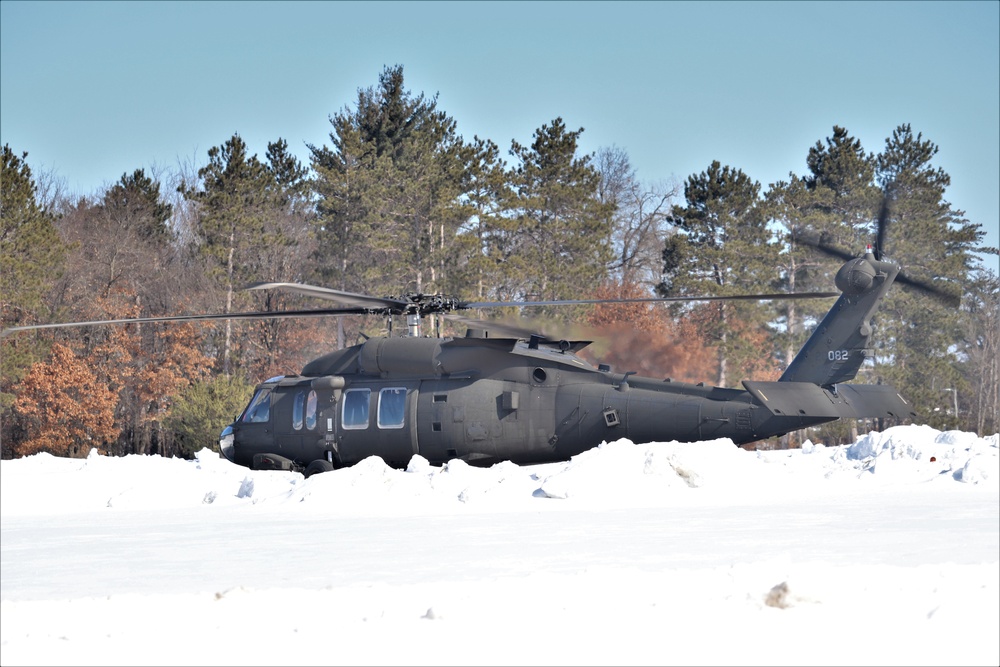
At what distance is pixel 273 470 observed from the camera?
1789 centimetres

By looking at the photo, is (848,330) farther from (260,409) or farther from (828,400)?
(260,409)

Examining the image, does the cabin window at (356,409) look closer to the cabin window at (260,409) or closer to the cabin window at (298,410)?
the cabin window at (298,410)

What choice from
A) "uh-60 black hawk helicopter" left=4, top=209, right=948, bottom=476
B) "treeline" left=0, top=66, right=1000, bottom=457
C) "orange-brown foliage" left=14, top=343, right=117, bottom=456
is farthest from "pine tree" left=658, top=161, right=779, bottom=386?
"uh-60 black hawk helicopter" left=4, top=209, right=948, bottom=476

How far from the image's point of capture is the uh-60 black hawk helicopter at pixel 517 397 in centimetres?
1598

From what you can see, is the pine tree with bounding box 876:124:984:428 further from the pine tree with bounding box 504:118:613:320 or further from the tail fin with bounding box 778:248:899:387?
the tail fin with bounding box 778:248:899:387

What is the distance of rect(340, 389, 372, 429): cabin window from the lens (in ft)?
57.1

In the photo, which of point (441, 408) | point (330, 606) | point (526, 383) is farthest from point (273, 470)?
point (330, 606)

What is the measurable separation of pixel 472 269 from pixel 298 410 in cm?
3027

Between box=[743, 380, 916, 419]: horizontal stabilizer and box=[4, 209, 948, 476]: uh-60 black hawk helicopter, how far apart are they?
0.02 meters

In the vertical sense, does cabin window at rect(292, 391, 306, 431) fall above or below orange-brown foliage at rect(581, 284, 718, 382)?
below

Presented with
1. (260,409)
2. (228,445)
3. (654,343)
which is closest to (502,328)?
(260,409)

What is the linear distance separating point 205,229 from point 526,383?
1428 inches

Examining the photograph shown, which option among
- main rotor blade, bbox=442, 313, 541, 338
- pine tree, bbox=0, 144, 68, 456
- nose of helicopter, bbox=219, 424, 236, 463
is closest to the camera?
main rotor blade, bbox=442, 313, 541, 338

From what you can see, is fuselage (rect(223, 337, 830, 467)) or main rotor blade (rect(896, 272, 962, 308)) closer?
fuselage (rect(223, 337, 830, 467))
